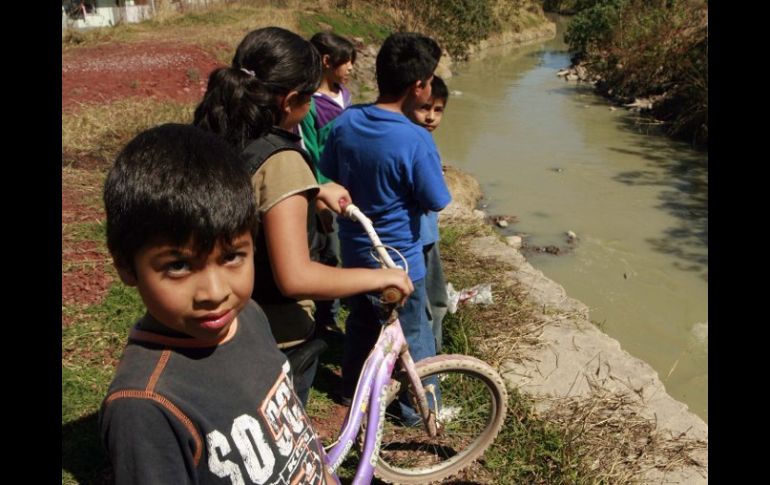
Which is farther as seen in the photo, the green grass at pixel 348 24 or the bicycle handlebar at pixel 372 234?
the green grass at pixel 348 24

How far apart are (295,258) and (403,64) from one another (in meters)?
1.20

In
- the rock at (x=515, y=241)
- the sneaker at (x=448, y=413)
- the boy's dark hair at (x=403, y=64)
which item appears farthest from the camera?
the rock at (x=515, y=241)

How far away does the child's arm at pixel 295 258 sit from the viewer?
1594 mm

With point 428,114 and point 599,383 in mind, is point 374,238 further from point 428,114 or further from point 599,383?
point 599,383

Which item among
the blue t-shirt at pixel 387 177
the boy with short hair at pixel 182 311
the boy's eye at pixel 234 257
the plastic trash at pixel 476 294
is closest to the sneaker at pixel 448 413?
the blue t-shirt at pixel 387 177

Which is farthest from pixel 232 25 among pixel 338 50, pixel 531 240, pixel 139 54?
pixel 338 50

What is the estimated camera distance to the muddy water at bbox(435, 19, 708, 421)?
16.5 feet

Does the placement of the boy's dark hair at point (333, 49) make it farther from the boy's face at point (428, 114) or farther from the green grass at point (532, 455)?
the green grass at point (532, 455)

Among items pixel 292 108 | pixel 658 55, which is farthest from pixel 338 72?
pixel 658 55

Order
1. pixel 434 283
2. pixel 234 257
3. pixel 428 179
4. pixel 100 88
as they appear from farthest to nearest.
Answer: pixel 100 88, pixel 434 283, pixel 428 179, pixel 234 257

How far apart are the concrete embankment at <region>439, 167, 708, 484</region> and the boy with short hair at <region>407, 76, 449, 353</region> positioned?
2.01 ft

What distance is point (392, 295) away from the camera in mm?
1829

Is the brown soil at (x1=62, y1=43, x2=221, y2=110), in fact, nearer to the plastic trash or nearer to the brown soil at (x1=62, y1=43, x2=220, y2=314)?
the brown soil at (x1=62, y1=43, x2=220, y2=314)

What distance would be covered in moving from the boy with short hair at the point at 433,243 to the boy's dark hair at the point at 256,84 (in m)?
1.02
